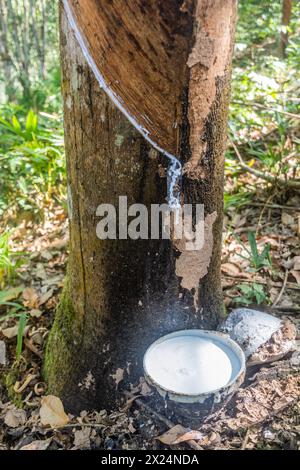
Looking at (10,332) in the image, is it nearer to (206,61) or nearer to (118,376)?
(118,376)

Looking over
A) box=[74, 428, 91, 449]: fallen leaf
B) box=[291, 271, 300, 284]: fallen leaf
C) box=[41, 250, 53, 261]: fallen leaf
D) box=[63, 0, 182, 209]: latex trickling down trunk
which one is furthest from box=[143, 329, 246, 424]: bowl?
box=[41, 250, 53, 261]: fallen leaf

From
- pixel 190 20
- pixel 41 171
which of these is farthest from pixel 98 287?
pixel 41 171

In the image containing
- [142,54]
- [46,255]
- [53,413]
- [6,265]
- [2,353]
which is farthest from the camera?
[46,255]

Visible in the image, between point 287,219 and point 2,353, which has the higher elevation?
point 287,219

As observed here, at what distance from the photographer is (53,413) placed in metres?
1.81

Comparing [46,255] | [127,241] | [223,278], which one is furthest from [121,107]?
[46,255]

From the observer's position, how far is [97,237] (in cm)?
164

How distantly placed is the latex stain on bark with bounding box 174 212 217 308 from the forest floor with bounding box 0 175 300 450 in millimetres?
407

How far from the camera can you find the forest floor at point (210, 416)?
159cm

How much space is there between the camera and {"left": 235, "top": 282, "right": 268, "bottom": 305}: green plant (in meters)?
2.10

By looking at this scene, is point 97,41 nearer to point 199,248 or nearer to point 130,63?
point 130,63

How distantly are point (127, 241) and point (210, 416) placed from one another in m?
0.67

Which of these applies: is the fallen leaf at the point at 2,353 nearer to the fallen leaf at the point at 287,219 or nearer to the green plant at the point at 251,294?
the green plant at the point at 251,294

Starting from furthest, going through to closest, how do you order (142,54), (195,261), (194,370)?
(195,261) → (194,370) → (142,54)
